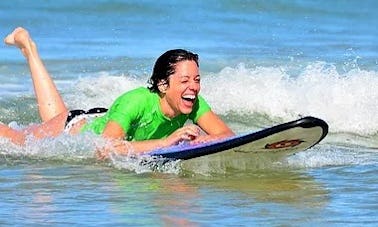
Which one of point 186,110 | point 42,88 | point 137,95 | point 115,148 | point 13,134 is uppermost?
point 42,88

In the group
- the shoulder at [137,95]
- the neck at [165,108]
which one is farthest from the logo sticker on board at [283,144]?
the shoulder at [137,95]

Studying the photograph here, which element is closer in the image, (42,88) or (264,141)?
(264,141)

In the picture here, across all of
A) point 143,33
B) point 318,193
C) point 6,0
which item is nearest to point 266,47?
point 143,33

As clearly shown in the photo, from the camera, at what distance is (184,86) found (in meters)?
7.71

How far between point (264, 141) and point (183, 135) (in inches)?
19.7

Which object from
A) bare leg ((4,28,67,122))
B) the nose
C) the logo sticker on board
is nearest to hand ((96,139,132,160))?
the nose

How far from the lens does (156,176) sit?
7648 millimetres

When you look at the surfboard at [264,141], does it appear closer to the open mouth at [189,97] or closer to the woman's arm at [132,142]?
the woman's arm at [132,142]

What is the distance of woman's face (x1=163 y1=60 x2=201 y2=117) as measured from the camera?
303 inches

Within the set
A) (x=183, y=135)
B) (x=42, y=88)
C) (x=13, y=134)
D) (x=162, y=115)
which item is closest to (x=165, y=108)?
(x=162, y=115)

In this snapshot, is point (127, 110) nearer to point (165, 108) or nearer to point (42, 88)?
point (165, 108)

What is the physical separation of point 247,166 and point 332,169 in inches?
21.6

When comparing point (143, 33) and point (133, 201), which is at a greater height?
point (143, 33)

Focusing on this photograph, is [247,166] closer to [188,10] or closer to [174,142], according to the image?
[174,142]
